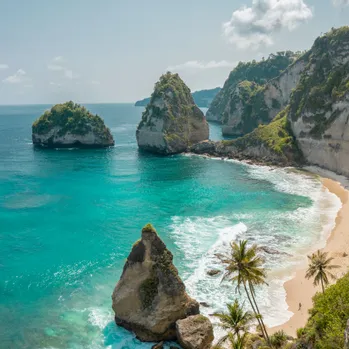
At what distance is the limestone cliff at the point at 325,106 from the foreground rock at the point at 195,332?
235 feet

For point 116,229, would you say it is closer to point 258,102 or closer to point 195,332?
point 195,332

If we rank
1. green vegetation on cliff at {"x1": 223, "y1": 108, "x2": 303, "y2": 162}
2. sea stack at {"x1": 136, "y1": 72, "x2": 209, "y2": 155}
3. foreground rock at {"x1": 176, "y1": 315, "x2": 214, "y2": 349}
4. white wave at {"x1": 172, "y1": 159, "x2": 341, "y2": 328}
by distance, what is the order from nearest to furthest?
foreground rock at {"x1": 176, "y1": 315, "x2": 214, "y2": 349} → white wave at {"x1": 172, "y1": 159, "x2": 341, "y2": 328} → green vegetation on cliff at {"x1": 223, "y1": 108, "x2": 303, "y2": 162} → sea stack at {"x1": 136, "y1": 72, "x2": 209, "y2": 155}

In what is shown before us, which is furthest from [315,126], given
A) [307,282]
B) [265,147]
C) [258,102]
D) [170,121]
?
[258,102]

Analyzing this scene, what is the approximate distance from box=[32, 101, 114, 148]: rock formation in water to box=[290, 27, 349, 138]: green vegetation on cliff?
80.6 metres

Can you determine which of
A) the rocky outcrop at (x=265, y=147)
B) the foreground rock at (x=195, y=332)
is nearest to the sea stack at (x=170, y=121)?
the rocky outcrop at (x=265, y=147)

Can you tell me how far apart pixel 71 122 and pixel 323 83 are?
3930 inches

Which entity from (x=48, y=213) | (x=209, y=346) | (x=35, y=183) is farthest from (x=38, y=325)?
(x=35, y=183)

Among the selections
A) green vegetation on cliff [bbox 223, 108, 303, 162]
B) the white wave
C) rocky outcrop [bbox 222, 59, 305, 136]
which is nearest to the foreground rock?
the white wave

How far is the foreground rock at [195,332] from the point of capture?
3334 centimetres

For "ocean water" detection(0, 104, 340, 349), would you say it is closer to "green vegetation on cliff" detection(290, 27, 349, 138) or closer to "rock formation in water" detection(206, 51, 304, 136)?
"green vegetation on cliff" detection(290, 27, 349, 138)

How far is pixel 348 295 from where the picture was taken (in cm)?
2786

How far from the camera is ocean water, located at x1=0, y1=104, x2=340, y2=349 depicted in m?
39.4

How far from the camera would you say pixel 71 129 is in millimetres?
151875

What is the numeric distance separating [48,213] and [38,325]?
35403 mm
